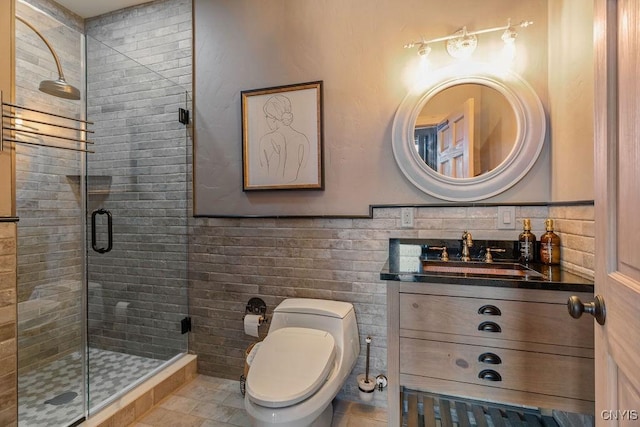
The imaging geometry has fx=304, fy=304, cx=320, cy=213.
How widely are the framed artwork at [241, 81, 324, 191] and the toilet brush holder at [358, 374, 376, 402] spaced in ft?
3.87

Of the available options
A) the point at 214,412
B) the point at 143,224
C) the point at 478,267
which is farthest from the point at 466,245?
the point at 143,224

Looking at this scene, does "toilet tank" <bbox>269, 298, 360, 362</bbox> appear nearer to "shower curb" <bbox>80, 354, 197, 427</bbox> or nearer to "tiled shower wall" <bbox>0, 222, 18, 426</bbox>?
"shower curb" <bbox>80, 354, 197, 427</bbox>

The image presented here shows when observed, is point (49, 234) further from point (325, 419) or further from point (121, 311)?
point (325, 419)

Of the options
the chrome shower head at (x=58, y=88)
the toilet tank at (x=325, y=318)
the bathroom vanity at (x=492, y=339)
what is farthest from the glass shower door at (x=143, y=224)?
the bathroom vanity at (x=492, y=339)

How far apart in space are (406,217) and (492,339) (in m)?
0.77

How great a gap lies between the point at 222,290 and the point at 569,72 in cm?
231

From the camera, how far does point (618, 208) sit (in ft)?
2.21

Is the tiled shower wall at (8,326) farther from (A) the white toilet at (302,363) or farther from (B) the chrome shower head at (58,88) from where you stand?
(A) the white toilet at (302,363)

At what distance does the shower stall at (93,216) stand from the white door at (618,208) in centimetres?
215

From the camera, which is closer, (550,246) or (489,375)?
(489,375)

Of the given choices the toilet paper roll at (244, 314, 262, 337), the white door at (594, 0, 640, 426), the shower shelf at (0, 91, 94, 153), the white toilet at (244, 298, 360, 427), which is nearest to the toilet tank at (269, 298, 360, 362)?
the white toilet at (244, 298, 360, 427)

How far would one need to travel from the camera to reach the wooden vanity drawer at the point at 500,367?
3.64 feet

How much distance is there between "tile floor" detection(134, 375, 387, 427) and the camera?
1710mm

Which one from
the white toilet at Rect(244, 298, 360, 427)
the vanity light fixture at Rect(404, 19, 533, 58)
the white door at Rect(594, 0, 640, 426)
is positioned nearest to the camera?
the white door at Rect(594, 0, 640, 426)
